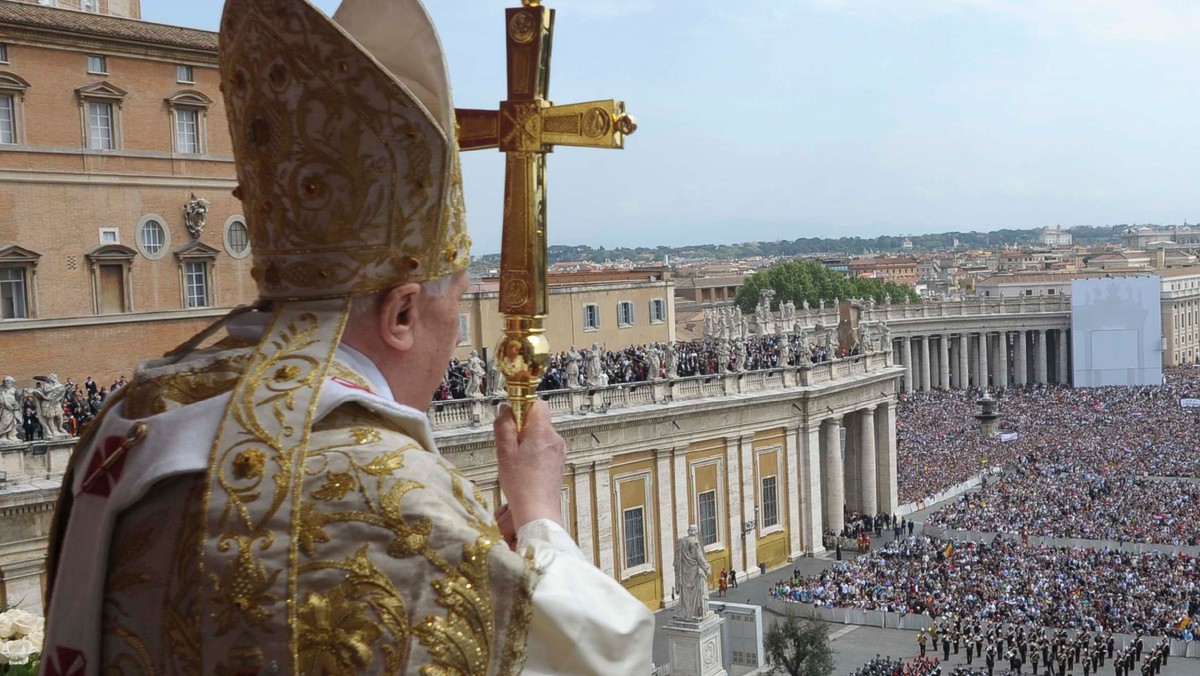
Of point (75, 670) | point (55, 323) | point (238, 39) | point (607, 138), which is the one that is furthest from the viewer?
point (55, 323)

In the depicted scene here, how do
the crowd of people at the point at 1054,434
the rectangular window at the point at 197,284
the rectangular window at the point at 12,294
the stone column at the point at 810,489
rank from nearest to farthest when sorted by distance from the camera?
the rectangular window at the point at 12,294 < the rectangular window at the point at 197,284 < the stone column at the point at 810,489 < the crowd of people at the point at 1054,434

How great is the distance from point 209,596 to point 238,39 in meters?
1.15

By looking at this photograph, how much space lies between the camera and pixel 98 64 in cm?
2702

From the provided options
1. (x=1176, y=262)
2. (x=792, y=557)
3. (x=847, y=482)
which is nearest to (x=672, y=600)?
(x=792, y=557)

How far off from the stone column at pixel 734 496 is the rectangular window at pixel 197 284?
46.6 ft

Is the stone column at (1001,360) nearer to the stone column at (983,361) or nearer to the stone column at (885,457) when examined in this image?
the stone column at (983,361)

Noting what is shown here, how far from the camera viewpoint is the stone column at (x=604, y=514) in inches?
1271

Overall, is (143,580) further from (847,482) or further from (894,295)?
(894,295)

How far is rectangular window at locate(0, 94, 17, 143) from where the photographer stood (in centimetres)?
2555

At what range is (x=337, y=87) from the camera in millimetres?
2709

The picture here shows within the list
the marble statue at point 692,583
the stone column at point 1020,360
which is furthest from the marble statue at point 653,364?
the stone column at point 1020,360

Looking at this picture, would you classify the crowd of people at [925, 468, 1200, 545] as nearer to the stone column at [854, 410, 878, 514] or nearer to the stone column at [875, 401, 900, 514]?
the stone column at [875, 401, 900, 514]

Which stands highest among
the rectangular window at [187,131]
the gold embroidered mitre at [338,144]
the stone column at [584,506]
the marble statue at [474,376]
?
the rectangular window at [187,131]

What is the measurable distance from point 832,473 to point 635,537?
9.78 meters
